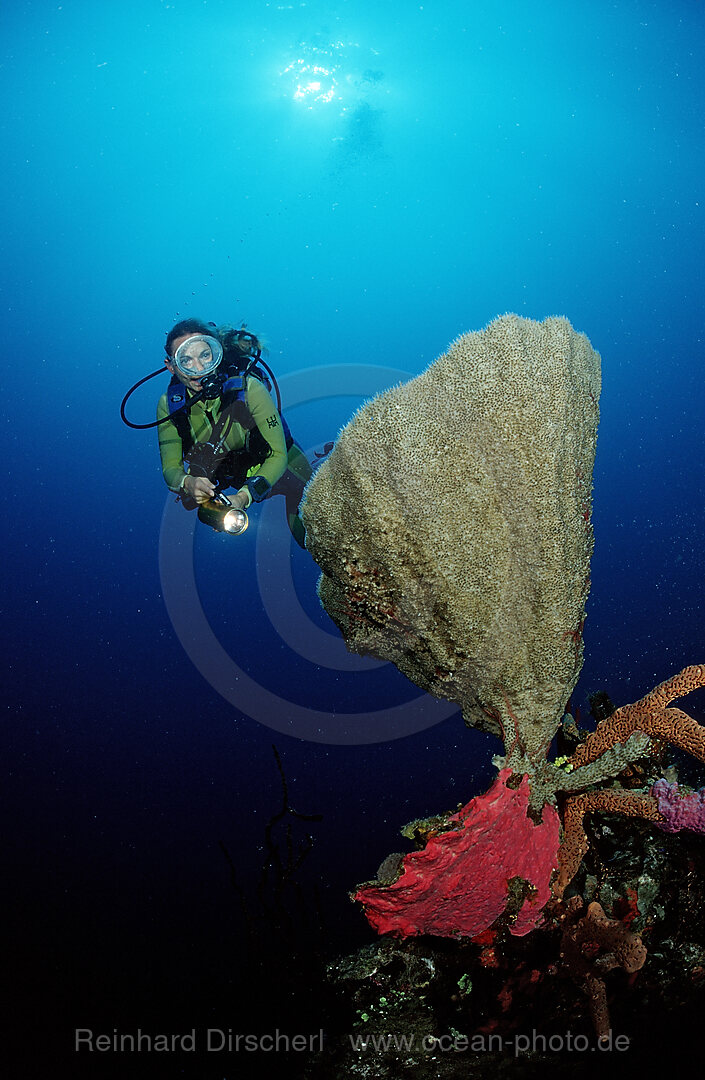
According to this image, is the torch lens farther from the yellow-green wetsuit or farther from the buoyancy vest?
the buoyancy vest

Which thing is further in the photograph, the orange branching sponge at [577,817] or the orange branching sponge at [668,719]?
the orange branching sponge at [577,817]

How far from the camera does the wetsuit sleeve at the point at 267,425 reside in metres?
5.03

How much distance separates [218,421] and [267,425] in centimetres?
51

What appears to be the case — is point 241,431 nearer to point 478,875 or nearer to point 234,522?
point 234,522

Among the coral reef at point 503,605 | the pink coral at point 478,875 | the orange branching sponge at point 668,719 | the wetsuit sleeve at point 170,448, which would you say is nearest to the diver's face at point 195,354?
the wetsuit sleeve at point 170,448

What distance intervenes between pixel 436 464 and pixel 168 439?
11.4ft

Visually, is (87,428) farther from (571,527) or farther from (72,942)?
(571,527)

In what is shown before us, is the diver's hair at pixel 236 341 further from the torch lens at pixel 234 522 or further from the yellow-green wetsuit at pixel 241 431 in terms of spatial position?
the torch lens at pixel 234 522

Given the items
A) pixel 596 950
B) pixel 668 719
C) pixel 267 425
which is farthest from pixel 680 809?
pixel 267 425

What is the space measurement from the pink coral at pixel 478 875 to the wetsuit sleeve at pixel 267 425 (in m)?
3.56

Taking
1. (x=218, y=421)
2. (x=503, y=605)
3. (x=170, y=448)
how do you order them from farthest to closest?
(x=218, y=421) < (x=170, y=448) < (x=503, y=605)

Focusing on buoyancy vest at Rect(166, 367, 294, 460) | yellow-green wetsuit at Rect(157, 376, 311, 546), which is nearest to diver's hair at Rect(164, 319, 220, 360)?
buoyancy vest at Rect(166, 367, 294, 460)

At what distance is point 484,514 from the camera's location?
249cm

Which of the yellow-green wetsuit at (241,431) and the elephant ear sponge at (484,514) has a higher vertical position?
the yellow-green wetsuit at (241,431)
